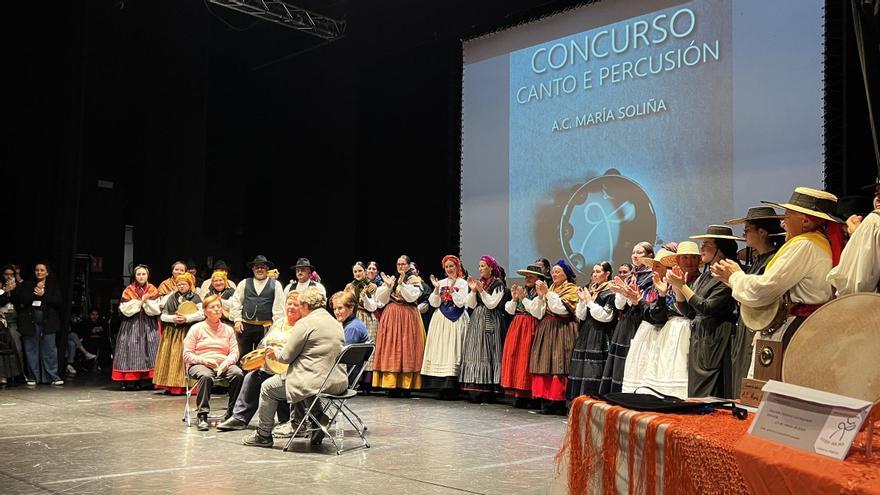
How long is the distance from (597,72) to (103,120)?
8330mm

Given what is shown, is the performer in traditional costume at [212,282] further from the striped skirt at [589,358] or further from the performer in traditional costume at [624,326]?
the performer in traditional costume at [624,326]

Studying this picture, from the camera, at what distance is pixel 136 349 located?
28.2 ft

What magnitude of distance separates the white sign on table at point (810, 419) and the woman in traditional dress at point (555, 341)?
5.21m

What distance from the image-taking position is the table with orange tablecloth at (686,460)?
1394mm

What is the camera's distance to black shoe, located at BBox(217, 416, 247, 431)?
557cm

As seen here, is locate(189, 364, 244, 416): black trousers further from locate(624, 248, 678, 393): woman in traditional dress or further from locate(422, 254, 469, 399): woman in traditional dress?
locate(624, 248, 678, 393): woman in traditional dress

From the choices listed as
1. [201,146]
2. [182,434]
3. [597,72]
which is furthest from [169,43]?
[182,434]

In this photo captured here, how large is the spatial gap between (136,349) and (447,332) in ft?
11.1

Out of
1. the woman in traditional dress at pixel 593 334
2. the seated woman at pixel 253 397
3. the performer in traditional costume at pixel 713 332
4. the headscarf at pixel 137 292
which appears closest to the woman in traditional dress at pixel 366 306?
the headscarf at pixel 137 292

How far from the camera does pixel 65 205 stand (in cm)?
968

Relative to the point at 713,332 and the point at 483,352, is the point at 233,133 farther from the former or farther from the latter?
the point at 713,332

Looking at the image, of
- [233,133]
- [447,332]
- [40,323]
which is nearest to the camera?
[447,332]

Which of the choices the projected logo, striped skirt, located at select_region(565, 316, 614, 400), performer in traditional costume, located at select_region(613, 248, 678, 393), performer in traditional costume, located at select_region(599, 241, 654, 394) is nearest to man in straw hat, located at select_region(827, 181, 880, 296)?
performer in traditional costume, located at select_region(613, 248, 678, 393)

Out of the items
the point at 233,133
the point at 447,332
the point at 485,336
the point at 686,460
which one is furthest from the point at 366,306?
the point at 686,460
